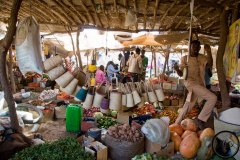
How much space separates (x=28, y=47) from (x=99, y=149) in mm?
1952

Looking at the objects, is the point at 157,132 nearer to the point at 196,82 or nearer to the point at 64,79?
the point at 196,82

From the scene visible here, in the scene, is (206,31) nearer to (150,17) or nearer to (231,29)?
(150,17)

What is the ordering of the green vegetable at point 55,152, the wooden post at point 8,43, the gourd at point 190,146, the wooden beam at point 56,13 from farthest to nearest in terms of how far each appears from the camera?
the wooden beam at point 56,13, the gourd at point 190,146, the wooden post at point 8,43, the green vegetable at point 55,152

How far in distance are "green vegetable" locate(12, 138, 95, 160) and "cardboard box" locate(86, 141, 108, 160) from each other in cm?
43

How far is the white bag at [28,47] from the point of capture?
12.1 ft

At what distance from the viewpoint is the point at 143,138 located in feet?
14.4

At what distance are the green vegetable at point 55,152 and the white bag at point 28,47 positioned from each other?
113cm

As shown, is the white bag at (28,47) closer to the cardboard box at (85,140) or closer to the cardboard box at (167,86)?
the cardboard box at (85,140)

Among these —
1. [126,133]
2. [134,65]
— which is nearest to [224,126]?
[126,133]

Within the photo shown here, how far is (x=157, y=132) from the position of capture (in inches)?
172

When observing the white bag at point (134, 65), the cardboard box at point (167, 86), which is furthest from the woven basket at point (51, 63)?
the cardboard box at point (167, 86)

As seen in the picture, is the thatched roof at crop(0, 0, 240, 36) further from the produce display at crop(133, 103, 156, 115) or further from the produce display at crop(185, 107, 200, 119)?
the produce display at crop(133, 103, 156, 115)

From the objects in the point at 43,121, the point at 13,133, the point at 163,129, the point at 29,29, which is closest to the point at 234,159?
the point at 163,129

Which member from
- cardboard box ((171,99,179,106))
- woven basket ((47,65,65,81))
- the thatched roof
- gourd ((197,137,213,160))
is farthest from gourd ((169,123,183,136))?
cardboard box ((171,99,179,106))
